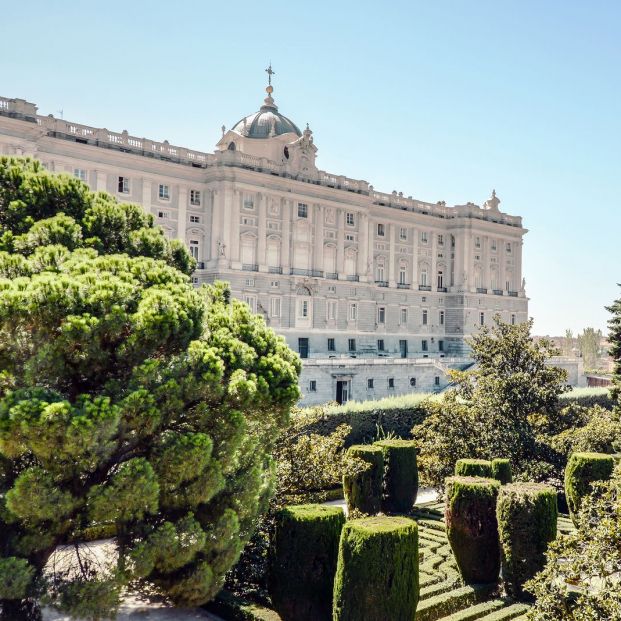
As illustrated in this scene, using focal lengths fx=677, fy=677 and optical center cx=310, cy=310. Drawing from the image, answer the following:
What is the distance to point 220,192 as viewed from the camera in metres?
47.4

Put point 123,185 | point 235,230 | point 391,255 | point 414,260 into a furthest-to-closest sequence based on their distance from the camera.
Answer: point 414,260, point 391,255, point 235,230, point 123,185

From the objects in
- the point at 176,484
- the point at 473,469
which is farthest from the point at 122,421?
the point at 473,469

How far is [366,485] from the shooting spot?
17156 mm

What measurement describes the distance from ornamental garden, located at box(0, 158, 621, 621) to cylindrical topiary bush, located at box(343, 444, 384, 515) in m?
2.82

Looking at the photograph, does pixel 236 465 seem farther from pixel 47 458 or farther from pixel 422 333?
pixel 422 333

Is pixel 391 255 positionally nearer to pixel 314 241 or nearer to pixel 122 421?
pixel 314 241

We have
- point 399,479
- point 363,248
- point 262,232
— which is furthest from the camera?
point 363,248

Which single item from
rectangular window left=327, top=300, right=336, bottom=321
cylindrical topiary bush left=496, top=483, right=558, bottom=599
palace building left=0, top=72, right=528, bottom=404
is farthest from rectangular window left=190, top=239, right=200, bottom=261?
cylindrical topiary bush left=496, top=483, right=558, bottom=599

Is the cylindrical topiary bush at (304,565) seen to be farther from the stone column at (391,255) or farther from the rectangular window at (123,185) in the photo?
the stone column at (391,255)

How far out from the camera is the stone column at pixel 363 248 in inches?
2180

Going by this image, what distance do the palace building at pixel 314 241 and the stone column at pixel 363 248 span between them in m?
0.12

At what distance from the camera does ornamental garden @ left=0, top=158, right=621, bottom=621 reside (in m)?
8.92

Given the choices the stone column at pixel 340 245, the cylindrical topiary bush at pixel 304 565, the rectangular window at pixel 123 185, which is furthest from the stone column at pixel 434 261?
the cylindrical topiary bush at pixel 304 565

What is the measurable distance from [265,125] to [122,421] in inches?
1864
